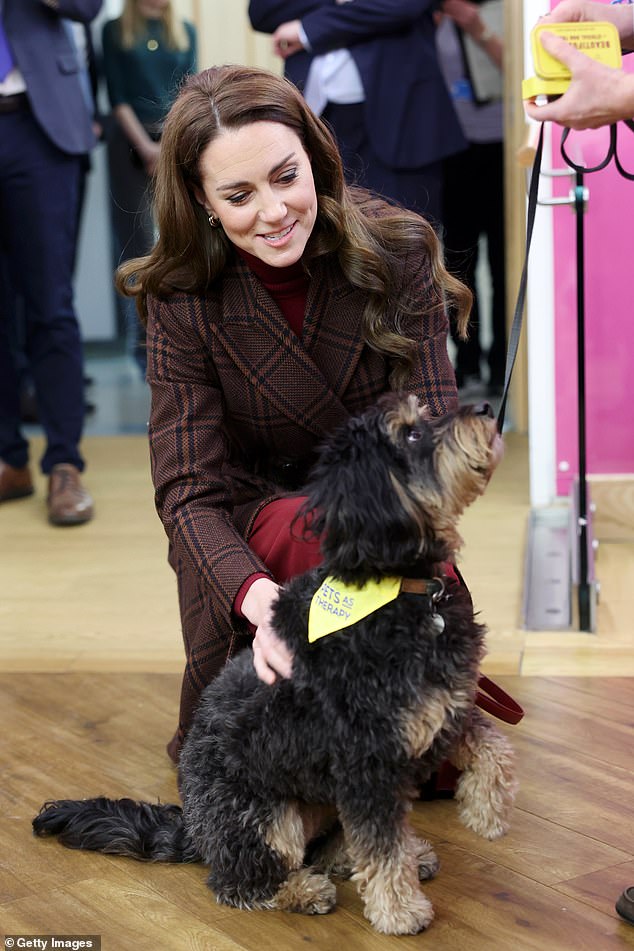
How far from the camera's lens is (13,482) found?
445 centimetres

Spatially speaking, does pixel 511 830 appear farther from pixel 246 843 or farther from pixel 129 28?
pixel 129 28

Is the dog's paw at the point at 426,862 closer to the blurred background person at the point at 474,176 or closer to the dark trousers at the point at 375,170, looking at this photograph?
the dark trousers at the point at 375,170

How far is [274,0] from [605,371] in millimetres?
1662

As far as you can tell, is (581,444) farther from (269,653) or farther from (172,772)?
(269,653)

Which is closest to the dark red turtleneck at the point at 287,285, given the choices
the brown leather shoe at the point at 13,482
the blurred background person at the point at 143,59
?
the brown leather shoe at the point at 13,482

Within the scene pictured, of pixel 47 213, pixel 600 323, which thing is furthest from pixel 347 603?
pixel 47 213

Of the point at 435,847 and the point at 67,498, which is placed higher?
the point at 435,847

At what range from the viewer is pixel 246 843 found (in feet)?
6.06

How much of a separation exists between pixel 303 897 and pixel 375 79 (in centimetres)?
291

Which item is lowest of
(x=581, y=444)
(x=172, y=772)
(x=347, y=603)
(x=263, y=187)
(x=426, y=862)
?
(x=172, y=772)

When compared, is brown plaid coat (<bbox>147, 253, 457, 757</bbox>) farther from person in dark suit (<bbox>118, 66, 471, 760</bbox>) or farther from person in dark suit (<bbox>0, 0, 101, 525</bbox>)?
person in dark suit (<bbox>0, 0, 101, 525</bbox>)

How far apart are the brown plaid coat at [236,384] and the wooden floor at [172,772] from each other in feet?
1.28

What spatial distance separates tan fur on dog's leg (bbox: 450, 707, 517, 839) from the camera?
1.93 meters

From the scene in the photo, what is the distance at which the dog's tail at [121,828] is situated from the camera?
2039 mm
